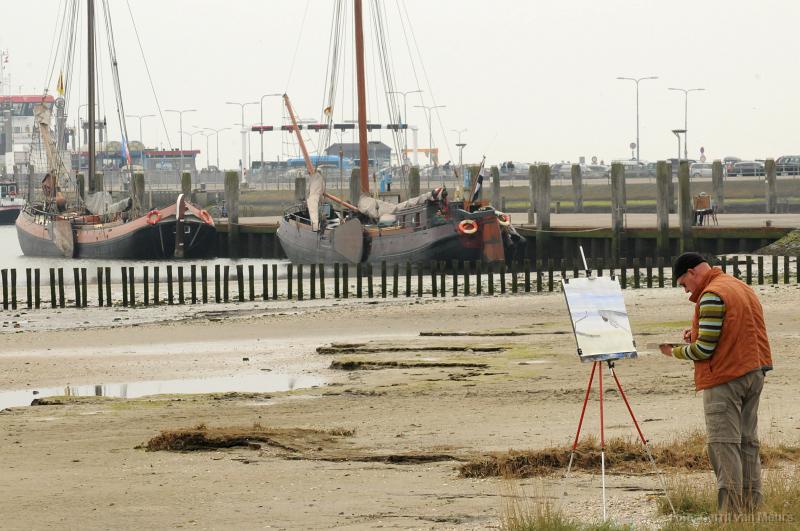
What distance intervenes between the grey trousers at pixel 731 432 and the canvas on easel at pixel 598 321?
1.10 m

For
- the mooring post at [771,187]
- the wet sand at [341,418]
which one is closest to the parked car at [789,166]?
the mooring post at [771,187]

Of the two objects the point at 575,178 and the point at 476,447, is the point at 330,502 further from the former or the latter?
the point at 575,178

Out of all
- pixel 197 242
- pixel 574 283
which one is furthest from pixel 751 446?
pixel 197 242

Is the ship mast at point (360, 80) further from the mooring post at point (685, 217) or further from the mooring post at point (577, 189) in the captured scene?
the mooring post at point (577, 189)

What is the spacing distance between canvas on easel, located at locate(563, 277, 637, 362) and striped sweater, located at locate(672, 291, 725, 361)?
3.40 ft

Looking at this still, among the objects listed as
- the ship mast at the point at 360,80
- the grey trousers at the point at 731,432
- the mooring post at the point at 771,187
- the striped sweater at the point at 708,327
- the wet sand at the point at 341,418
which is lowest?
the wet sand at the point at 341,418

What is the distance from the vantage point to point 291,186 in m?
116

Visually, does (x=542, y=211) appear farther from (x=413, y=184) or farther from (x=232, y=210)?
(x=232, y=210)

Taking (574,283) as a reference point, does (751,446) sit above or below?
below

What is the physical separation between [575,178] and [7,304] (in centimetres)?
4003

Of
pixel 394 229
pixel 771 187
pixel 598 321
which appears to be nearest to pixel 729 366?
pixel 598 321

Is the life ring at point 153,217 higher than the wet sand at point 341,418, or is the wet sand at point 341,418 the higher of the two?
the life ring at point 153,217

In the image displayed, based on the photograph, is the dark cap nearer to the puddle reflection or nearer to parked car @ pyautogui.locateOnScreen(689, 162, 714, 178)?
the puddle reflection

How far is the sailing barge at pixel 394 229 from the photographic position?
47.6 metres
